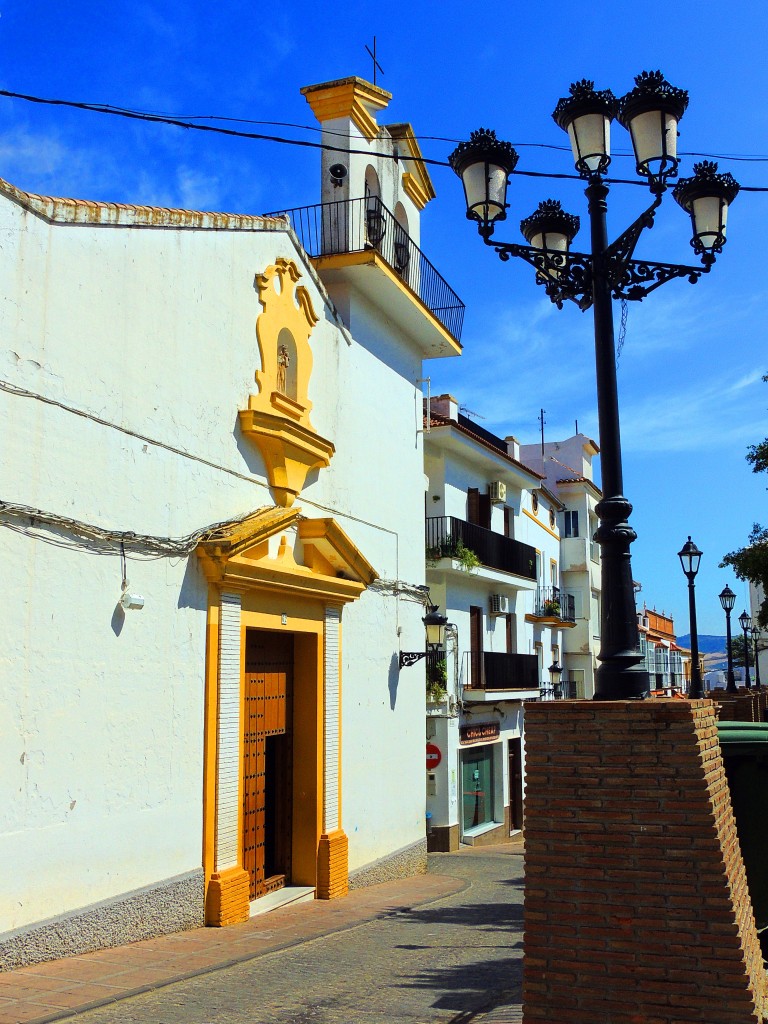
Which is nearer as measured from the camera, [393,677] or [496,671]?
[393,677]

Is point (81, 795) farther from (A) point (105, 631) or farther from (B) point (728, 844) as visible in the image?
(B) point (728, 844)

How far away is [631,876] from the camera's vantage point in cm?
500

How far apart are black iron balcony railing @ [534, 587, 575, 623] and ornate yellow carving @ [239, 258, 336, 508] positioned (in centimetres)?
1770

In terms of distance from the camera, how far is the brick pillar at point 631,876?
4777 millimetres

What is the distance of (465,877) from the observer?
50.6ft

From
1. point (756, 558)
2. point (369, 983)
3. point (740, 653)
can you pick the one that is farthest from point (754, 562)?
point (740, 653)

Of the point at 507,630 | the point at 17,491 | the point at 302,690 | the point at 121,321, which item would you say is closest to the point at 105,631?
the point at 17,491

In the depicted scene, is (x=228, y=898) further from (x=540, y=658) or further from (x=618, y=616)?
(x=540, y=658)

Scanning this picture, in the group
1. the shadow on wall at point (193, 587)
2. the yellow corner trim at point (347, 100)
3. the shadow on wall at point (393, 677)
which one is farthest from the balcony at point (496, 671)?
the shadow on wall at point (193, 587)

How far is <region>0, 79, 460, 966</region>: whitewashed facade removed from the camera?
736 cm

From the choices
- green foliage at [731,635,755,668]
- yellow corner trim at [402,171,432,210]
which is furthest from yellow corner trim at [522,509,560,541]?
green foliage at [731,635,755,668]

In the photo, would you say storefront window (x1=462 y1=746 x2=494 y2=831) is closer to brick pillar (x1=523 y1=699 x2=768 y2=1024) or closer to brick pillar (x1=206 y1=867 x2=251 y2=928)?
brick pillar (x1=206 y1=867 x2=251 y2=928)

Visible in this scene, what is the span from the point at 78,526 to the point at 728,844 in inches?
→ 207

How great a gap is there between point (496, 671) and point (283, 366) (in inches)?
551
